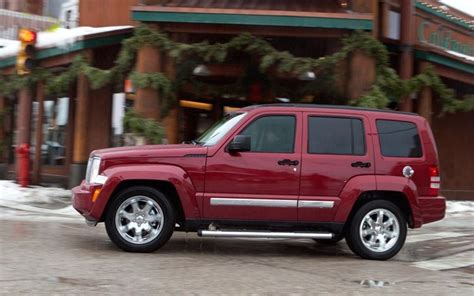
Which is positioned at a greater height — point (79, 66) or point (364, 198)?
point (79, 66)

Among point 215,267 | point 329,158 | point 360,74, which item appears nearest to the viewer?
point 215,267

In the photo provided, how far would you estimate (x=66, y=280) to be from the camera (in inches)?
236

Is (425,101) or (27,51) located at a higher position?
(27,51)

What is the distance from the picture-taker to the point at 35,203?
13.3 m

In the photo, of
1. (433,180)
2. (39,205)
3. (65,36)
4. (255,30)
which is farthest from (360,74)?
(39,205)

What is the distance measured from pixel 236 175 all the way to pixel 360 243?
6.35ft

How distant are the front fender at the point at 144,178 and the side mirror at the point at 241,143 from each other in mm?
708

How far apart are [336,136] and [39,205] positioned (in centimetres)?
779

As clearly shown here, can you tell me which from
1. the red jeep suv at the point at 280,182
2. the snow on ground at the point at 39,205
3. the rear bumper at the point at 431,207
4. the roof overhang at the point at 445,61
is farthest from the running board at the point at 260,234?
the roof overhang at the point at 445,61

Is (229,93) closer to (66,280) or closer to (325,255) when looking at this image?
(325,255)

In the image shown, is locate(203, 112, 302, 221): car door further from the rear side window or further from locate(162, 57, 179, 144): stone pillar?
locate(162, 57, 179, 144): stone pillar

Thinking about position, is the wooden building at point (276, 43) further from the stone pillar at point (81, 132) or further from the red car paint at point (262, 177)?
the red car paint at point (262, 177)

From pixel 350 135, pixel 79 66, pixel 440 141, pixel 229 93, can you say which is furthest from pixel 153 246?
pixel 440 141

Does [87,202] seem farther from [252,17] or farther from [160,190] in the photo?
[252,17]
